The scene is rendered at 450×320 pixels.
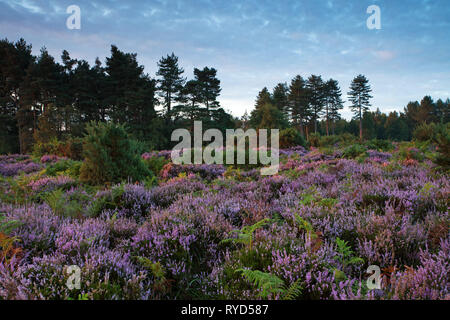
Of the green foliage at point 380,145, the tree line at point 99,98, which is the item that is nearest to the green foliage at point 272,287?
the green foliage at point 380,145

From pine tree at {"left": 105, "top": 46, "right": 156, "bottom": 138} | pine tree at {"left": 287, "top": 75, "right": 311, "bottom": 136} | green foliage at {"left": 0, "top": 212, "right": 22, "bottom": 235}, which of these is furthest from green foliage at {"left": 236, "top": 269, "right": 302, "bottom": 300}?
pine tree at {"left": 287, "top": 75, "right": 311, "bottom": 136}

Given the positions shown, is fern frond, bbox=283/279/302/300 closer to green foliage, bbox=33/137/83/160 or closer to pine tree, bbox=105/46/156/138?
green foliage, bbox=33/137/83/160

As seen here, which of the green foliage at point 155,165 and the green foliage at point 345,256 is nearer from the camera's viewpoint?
the green foliage at point 345,256

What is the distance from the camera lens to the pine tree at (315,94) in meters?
55.9

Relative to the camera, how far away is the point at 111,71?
37.6 meters

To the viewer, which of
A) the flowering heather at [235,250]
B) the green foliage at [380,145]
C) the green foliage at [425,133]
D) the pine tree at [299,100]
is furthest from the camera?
the pine tree at [299,100]

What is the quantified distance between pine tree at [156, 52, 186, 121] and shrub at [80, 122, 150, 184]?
34.3 m

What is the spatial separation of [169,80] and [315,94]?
3490 cm

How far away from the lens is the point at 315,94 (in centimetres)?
5662

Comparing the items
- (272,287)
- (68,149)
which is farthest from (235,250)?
(68,149)

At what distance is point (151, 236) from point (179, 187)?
9.47 feet

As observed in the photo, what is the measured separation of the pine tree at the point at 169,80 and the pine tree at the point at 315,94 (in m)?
30.9

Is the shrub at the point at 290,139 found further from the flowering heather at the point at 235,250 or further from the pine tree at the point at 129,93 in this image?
the pine tree at the point at 129,93

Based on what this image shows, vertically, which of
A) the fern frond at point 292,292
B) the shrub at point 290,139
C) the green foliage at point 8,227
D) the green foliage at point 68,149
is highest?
the shrub at point 290,139
